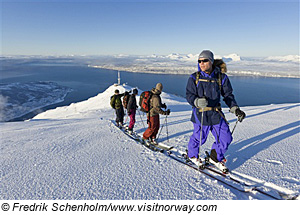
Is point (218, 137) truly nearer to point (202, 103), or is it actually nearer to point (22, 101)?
point (202, 103)

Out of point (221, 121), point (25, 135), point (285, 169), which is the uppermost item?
point (221, 121)

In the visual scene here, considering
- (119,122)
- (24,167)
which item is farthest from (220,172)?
(119,122)

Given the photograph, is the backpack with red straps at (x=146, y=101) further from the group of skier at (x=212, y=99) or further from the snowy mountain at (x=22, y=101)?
the snowy mountain at (x=22, y=101)

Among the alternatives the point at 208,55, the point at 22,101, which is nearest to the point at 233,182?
the point at 208,55

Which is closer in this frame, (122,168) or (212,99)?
(212,99)

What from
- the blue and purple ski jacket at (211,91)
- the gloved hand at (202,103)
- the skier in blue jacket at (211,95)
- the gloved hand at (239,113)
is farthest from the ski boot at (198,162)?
the gloved hand at (202,103)

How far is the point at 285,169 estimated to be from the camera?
2811 millimetres

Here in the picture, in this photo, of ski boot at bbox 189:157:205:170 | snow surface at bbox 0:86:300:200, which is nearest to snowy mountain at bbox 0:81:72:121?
snow surface at bbox 0:86:300:200

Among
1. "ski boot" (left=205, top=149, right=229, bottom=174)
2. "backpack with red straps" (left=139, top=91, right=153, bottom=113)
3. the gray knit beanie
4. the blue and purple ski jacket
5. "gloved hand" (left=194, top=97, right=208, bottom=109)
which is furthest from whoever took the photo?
"backpack with red straps" (left=139, top=91, right=153, bottom=113)

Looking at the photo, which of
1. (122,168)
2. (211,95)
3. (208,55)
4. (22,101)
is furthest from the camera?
(22,101)

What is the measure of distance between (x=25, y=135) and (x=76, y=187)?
412cm

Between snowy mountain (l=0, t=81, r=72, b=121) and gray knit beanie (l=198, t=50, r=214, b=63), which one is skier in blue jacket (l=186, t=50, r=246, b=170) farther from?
snowy mountain (l=0, t=81, r=72, b=121)
